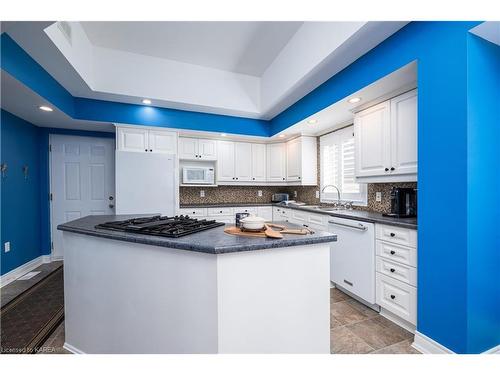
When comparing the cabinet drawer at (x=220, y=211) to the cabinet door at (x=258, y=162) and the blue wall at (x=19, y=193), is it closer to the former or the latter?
the cabinet door at (x=258, y=162)

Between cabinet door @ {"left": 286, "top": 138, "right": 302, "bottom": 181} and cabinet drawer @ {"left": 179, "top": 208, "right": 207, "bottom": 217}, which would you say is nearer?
cabinet drawer @ {"left": 179, "top": 208, "right": 207, "bottom": 217}

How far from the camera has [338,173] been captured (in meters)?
3.66

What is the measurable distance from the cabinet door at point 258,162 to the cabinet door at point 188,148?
1194mm

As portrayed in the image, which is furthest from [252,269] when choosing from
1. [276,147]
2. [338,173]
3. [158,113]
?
[276,147]

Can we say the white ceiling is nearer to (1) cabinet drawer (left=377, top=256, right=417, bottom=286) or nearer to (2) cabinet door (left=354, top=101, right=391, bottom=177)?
(2) cabinet door (left=354, top=101, right=391, bottom=177)

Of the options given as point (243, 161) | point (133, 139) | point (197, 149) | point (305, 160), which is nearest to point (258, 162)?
point (243, 161)

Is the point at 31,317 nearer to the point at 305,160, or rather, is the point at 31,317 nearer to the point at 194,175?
the point at 194,175

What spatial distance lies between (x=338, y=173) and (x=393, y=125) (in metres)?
1.46

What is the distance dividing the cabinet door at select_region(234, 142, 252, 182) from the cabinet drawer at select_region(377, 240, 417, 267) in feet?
9.37

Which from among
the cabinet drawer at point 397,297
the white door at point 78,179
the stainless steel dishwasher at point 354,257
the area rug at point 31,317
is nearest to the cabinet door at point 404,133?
the stainless steel dishwasher at point 354,257

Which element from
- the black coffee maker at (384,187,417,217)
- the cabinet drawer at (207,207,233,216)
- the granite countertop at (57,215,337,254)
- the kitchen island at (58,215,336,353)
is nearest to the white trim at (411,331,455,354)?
the kitchen island at (58,215,336,353)

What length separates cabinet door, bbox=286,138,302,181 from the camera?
4.20m
